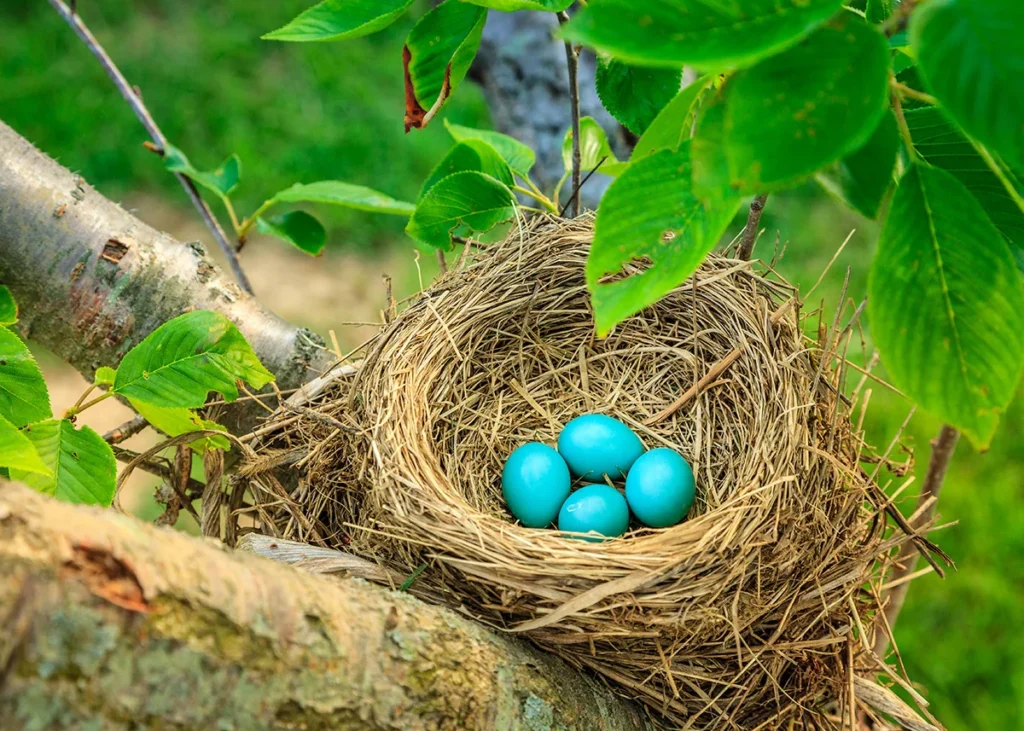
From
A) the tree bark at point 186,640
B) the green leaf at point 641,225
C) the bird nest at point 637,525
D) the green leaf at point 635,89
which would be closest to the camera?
the tree bark at point 186,640

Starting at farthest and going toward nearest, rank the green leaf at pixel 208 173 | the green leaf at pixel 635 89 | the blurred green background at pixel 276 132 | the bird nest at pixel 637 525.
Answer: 1. the blurred green background at pixel 276 132
2. the green leaf at pixel 208 173
3. the green leaf at pixel 635 89
4. the bird nest at pixel 637 525

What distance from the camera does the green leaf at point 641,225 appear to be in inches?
23.1

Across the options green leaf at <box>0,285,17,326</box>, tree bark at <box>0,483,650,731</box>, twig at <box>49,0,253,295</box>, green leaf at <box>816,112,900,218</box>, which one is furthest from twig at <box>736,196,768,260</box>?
green leaf at <box>0,285,17,326</box>

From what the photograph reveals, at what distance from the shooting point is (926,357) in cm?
55

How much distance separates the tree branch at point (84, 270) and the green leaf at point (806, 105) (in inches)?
29.5

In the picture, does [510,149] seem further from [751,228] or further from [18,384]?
[18,384]

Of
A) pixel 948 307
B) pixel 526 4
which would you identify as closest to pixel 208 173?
pixel 526 4

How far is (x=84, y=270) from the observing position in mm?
1037

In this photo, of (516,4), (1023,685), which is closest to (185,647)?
(516,4)

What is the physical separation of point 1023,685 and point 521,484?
3.82 feet

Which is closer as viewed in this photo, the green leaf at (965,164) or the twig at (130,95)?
the green leaf at (965,164)

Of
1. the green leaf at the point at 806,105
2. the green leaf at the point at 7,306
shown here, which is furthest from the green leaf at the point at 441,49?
the green leaf at the point at 7,306

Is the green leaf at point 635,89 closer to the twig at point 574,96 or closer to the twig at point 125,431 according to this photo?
the twig at point 574,96

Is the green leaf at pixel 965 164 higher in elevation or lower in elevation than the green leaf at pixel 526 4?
lower
